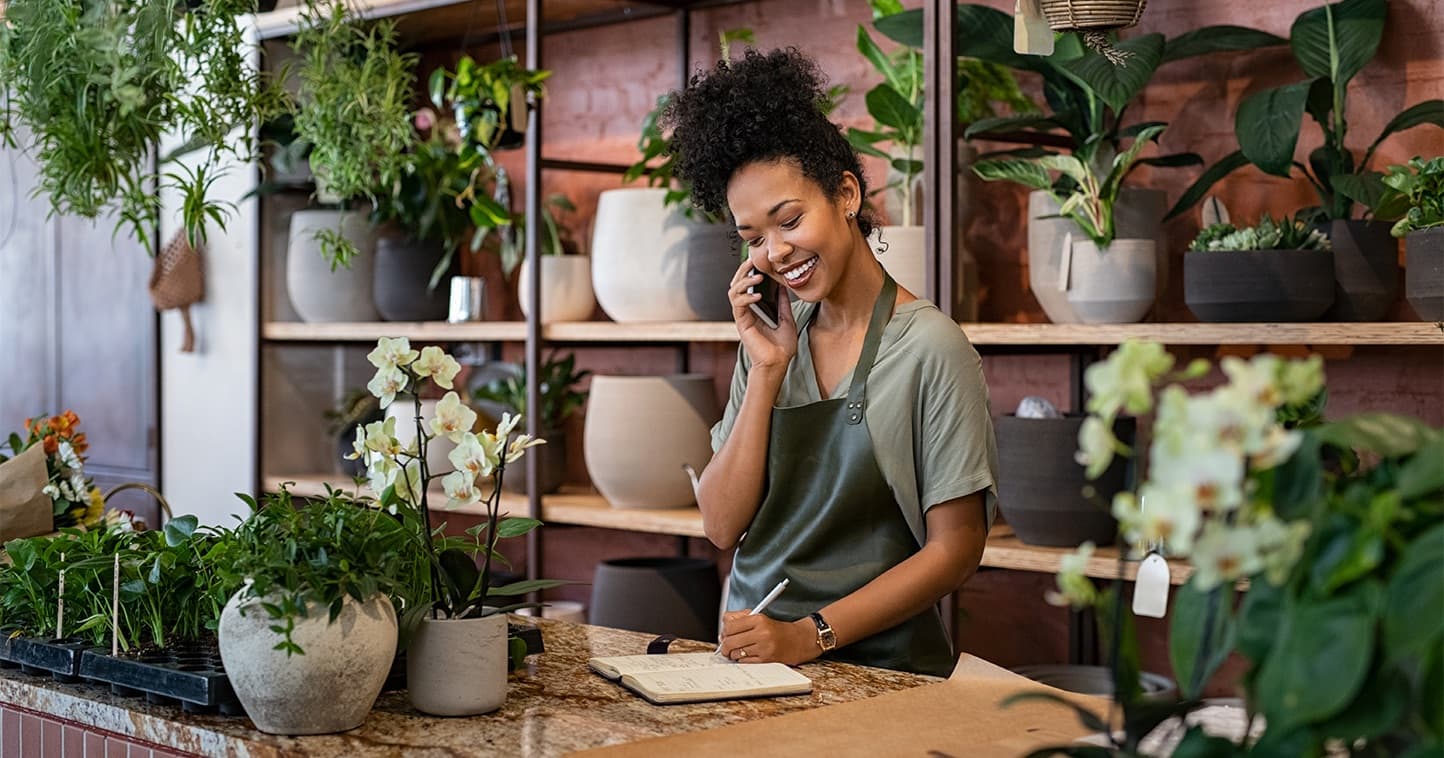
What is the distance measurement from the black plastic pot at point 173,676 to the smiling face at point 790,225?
93 cm

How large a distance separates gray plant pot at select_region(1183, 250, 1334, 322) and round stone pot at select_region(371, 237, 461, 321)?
218 cm

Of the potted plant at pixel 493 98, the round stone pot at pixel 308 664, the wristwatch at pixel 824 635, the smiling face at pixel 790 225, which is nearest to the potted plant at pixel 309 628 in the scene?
the round stone pot at pixel 308 664

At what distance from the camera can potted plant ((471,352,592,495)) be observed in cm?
400

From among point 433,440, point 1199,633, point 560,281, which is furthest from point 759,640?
point 433,440

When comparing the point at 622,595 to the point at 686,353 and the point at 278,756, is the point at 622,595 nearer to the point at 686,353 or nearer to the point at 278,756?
the point at 686,353

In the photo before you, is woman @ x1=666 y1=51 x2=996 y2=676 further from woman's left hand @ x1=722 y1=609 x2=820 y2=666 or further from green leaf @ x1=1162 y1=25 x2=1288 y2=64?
green leaf @ x1=1162 y1=25 x2=1288 y2=64

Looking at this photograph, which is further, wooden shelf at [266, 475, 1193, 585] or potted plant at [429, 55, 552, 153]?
potted plant at [429, 55, 552, 153]

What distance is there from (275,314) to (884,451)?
281cm

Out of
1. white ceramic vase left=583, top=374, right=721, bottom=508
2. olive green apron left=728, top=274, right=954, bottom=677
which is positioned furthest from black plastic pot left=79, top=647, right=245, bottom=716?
white ceramic vase left=583, top=374, right=721, bottom=508

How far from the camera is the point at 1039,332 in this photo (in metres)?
3.11

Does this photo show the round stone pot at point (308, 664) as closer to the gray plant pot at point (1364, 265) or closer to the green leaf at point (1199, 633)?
the green leaf at point (1199, 633)

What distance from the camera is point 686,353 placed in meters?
4.26

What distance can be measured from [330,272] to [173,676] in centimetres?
283

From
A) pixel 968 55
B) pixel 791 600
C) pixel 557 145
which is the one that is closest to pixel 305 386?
pixel 557 145
